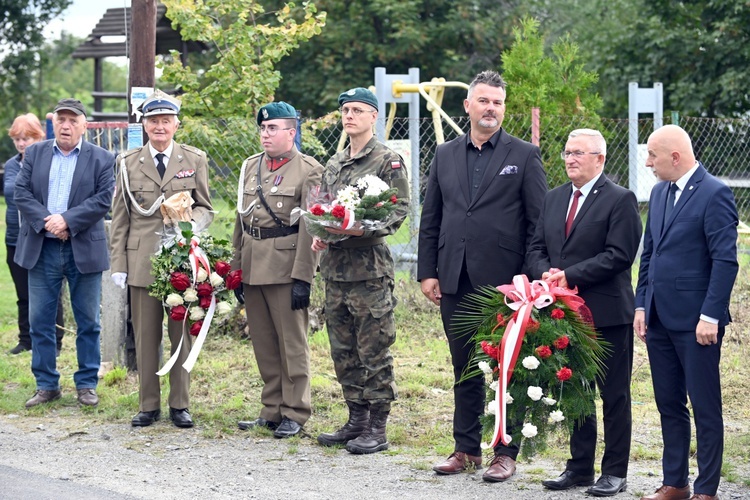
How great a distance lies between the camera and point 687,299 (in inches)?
205

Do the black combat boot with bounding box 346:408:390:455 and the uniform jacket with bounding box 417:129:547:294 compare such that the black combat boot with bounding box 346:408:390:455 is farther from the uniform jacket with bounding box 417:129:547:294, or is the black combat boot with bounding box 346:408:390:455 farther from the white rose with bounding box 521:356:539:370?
the white rose with bounding box 521:356:539:370

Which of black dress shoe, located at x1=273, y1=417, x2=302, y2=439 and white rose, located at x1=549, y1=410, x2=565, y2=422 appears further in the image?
black dress shoe, located at x1=273, y1=417, x2=302, y2=439

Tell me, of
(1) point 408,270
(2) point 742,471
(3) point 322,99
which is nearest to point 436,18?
(3) point 322,99

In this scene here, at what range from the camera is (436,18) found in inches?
1310

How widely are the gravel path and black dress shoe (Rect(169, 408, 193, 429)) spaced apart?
8 centimetres

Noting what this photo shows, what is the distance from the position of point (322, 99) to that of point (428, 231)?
85.7 ft

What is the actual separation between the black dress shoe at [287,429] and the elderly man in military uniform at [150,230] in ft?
2.27

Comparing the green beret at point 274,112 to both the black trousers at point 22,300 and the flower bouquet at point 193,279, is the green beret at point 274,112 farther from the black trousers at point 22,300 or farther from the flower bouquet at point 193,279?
the black trousers at point 22,300

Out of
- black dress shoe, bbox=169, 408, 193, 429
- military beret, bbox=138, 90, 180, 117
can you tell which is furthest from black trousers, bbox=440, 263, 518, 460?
military beret, bbox=138, 90, 180, 117

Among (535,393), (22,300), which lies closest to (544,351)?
(535,393)

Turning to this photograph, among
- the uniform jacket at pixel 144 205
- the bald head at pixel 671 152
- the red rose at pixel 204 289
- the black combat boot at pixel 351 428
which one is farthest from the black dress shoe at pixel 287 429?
the bald head at pixel 671 152

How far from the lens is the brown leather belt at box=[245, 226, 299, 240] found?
267 inches

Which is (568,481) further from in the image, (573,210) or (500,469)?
(573,210)

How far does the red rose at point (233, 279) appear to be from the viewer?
7.00 m
